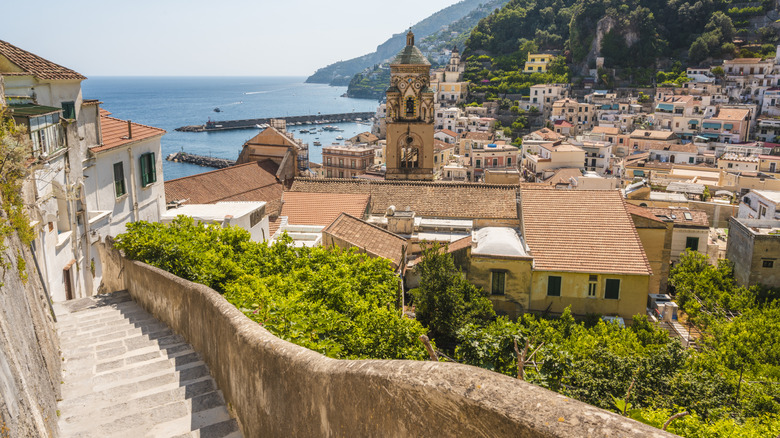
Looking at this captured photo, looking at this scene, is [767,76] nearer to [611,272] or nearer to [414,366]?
[611,272]

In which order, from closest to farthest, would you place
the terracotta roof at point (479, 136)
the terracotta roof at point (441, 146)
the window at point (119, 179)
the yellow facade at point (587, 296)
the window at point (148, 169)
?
1. the window at point (119, 179)
2. the window at point (148, 169)
3. the yellow facade at point (587, 296)
4. the terracotta roof at point (441, 146)
5. the terracotta roof at point (479, 136)

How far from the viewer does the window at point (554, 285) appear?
59.6 ft

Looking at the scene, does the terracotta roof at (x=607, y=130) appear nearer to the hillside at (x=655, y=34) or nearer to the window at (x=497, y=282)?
the hillside at (x=655, y=34)

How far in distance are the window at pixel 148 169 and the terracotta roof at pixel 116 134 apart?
652 millimetres

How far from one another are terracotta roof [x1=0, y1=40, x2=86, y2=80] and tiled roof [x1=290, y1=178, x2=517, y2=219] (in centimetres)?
1457

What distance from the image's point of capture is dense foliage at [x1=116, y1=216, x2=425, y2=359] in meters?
7.40

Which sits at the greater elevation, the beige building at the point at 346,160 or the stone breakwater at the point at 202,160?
the beige building at the point at 346,160

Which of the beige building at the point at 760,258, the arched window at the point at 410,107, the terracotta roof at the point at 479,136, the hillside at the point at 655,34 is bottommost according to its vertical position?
the beige building at the point at 760,258

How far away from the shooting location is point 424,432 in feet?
10.6

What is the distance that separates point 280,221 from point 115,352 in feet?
46.9

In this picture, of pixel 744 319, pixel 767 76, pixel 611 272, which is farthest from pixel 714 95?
pixel 611 272

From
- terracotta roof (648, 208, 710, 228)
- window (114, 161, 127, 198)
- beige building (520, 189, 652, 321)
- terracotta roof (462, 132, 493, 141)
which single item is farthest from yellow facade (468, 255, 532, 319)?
terracotta roof (462, 132, 493, 141)

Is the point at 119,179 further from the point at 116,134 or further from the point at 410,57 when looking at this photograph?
the point at 410,57

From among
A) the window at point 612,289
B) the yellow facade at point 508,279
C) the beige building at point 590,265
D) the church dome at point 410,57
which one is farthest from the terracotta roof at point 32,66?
the church dome at point 410,57
